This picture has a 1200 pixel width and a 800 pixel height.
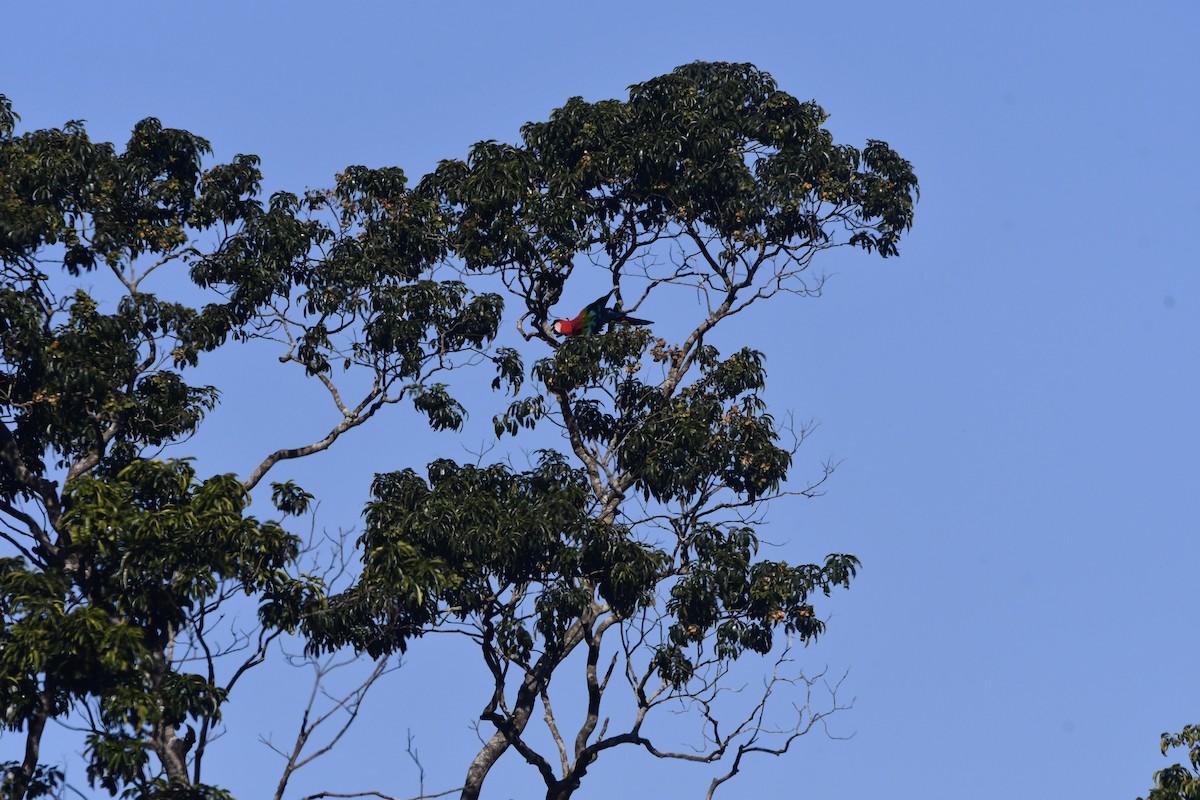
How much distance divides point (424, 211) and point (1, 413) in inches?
250

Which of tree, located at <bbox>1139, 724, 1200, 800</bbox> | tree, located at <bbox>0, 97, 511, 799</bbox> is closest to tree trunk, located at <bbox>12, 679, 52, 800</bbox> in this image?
tree, located at <bbox>0, 97, 511, 799</bbox>

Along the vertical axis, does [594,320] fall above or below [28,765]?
above

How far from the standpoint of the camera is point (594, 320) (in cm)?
2634

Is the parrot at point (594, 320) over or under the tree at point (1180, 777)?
over

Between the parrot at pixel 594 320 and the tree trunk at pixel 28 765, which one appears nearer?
the tree trunk at pixel 28 765

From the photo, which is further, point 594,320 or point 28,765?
point 594,320

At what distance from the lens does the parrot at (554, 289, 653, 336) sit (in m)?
26.3

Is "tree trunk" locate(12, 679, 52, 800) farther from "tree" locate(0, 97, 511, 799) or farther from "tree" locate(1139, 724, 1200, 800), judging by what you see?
"tree" locate(1139, 724, 1200, 800)

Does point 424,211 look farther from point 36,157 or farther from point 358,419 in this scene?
point 36,157

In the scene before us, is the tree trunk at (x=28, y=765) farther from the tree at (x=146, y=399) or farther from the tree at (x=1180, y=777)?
the tree at (x=1180, y=777)

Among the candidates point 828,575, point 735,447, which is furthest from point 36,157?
point 828,575

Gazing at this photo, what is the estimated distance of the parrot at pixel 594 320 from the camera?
26344mm

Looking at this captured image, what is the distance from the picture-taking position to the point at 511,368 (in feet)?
85.1

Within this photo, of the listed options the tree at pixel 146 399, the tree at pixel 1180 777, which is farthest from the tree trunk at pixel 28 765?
the tree at pixel 1180 777
